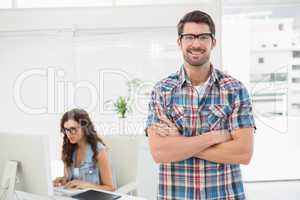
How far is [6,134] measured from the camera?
159cm

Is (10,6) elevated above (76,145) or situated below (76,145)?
above

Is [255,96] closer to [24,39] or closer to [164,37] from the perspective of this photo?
[164,37]

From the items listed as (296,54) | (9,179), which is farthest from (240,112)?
(296,54)

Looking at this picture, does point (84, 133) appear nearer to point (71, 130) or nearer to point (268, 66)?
point (71, 130)

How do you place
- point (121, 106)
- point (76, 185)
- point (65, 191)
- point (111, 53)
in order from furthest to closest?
point (111, 53) < point (121, 106) < point (76, 185) < point (65, 191)

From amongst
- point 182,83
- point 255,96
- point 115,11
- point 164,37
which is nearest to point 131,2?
point 115,11

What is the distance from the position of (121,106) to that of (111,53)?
0.63 meters

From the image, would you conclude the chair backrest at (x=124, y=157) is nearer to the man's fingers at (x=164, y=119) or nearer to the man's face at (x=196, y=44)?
the man's fingers at (x=164, y=119)

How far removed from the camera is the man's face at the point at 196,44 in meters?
1.50

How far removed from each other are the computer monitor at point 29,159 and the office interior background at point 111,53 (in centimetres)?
228

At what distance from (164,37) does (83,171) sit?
6.85 ft

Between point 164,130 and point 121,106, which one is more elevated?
point 121,106

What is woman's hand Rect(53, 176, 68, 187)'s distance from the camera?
2.19 m

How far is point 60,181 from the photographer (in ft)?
7.38
